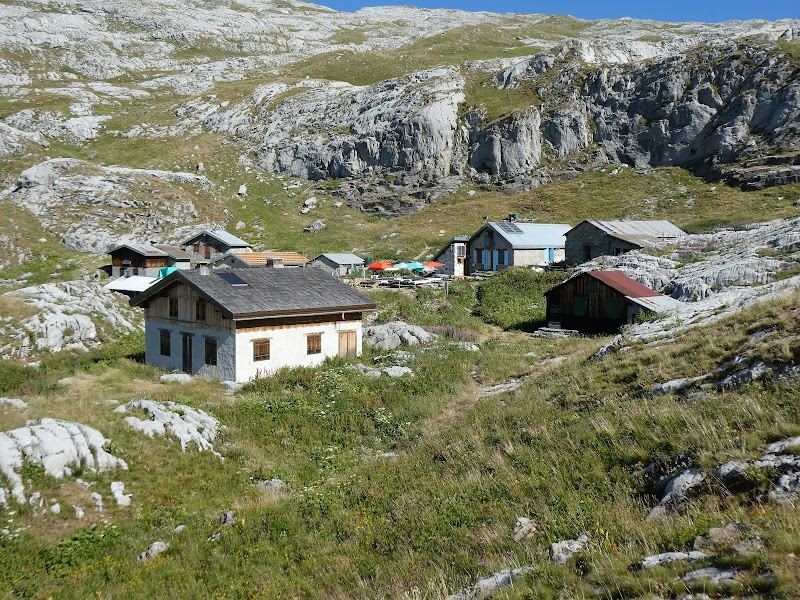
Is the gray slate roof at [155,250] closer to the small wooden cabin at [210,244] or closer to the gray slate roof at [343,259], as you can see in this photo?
the small wooden cabin at [210,244]

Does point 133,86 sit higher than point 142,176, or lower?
higher

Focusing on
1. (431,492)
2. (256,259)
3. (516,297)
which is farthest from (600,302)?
(256,259)

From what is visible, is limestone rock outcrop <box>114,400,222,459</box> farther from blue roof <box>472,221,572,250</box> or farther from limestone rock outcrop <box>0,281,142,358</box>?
blue roof <box>472,221,572,250</box>

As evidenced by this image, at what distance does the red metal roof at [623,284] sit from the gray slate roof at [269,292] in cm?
1608

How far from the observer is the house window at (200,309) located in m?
27.9

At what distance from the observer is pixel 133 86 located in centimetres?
14525

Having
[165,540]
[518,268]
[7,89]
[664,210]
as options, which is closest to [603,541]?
[165,540]

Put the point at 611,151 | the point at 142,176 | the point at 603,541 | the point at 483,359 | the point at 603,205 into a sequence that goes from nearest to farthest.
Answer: the point at 603,541, the point at 483,359, the point at 603,205, the point at 142,176, the point at 611,151

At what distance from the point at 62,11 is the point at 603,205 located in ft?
654

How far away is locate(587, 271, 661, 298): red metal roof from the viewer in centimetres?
3494

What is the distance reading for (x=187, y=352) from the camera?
29.1 m

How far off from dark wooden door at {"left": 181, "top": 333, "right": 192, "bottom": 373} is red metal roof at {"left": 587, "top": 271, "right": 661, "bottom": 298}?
2615 centimetres

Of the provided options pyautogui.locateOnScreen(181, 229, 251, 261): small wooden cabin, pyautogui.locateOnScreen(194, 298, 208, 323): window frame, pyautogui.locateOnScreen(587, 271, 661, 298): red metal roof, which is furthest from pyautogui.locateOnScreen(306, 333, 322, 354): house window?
pyautogui.locateOnScreen(181, 229, 251, 261): small wooden cabin

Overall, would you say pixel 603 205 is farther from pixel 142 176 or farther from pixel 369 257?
pixel 142 176
